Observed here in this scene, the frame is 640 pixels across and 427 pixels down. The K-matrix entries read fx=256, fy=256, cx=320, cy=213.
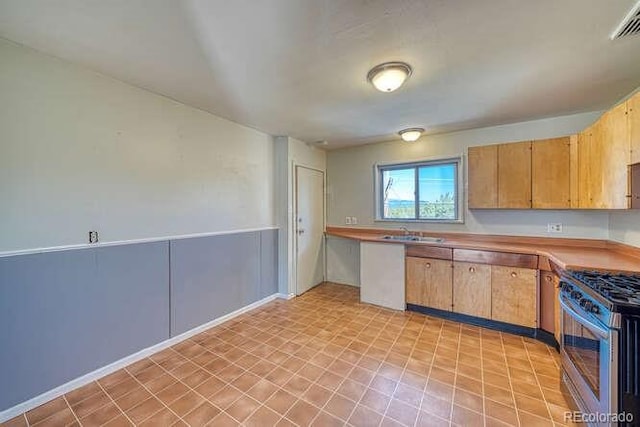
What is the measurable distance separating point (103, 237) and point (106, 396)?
4.02 ft

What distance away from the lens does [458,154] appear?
3.70 meters

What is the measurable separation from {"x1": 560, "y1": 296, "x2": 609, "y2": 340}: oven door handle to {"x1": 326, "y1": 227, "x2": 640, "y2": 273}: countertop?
377mm

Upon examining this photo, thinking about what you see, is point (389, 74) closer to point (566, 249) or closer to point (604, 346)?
point (604, 346)

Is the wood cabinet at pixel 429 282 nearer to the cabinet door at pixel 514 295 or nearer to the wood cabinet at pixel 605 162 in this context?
the cabinet door at pixel 514 295

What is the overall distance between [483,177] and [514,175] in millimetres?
319

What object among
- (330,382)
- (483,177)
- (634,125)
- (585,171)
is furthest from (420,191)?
(330,382)

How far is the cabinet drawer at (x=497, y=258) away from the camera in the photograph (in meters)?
2.76

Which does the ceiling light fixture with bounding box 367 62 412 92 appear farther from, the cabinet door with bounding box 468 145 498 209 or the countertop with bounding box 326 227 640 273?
the countertop with bounding box 326 227 640 273

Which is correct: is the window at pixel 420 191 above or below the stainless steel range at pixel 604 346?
above

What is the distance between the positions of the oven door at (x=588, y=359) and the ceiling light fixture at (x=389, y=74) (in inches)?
79.6

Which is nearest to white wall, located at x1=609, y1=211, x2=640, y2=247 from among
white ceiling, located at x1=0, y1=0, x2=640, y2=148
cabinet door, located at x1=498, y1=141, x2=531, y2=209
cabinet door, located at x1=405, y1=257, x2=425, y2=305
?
cabinet door, located at x1=498, y1=141, x2=531, y2=209

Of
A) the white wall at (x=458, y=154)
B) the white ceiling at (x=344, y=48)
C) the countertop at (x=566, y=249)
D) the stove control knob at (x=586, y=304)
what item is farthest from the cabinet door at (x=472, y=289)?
the white ceiling at (x=344, y=48)

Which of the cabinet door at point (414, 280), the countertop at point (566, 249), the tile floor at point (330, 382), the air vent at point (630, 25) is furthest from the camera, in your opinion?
the cabinet door at point (414, 280)

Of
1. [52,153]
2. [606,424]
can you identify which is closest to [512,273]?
[606,424]
